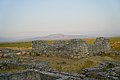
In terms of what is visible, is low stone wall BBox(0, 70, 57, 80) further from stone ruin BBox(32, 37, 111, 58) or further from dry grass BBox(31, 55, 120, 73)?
stone ruin BBox(32, 37, 111, 58)

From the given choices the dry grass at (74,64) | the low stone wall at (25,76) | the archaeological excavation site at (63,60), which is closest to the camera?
the low stone wall at (25,76)

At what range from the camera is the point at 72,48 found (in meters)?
25.1

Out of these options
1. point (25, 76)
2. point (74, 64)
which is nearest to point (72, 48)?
point (74, 64)

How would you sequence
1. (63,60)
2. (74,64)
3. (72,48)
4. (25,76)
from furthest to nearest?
(72,48)
(63,60)
(74,64)
(25,76)

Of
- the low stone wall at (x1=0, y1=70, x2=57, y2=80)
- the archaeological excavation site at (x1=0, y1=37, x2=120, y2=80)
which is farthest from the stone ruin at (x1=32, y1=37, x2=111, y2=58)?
the low stone wall at (x1=0, y1=70, x2=57, y2=80)

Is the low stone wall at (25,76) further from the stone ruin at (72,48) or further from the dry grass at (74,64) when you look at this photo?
the stone ruin at (72,48)

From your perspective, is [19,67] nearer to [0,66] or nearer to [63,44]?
[0,66]

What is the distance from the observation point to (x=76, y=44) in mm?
25000

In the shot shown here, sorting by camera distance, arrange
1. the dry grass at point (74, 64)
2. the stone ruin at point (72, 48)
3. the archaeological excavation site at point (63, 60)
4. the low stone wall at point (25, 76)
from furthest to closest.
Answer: the stone ruin at point (72, 48) < the dry grass at point (74, 64) < the archaeological excavation site at point (63, 60) < the low stone wall at point (25, 76)

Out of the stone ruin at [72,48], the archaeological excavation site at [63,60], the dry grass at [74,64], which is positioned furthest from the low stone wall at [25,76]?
the stone ruin at [72,48]

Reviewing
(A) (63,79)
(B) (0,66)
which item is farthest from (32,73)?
(B) (0,66)

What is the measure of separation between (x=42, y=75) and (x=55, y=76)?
1234 millimetres

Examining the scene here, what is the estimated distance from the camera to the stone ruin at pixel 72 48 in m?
25.0

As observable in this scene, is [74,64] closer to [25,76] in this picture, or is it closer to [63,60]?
[63,60]
